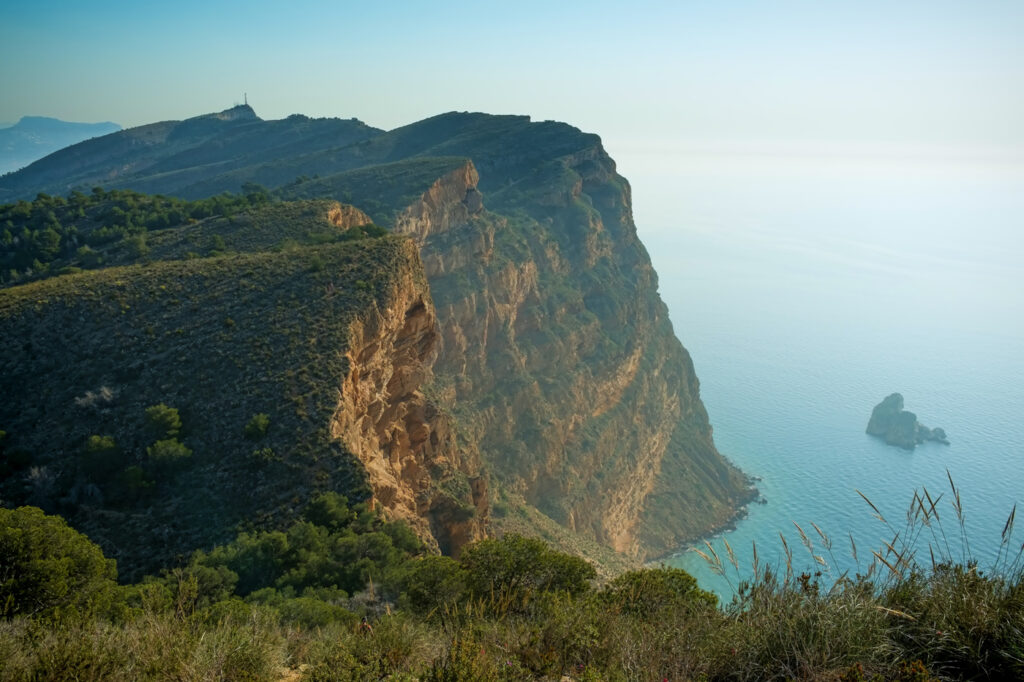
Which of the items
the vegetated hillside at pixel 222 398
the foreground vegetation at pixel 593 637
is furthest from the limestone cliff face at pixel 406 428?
the foreground vegetation at pixel 593 637

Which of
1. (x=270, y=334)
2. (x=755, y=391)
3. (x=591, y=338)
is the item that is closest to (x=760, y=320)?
(x=755, y=391)

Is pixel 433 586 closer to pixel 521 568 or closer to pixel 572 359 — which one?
pixel 521 568

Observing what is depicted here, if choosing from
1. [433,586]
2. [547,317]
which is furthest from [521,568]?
[547,317]

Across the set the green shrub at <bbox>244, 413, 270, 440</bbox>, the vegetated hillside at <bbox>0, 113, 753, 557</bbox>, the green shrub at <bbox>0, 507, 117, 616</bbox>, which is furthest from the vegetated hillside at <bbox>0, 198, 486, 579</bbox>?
the vegetated hillside at <bbox>0, 113, 753, 557</bbox>

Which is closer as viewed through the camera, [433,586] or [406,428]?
[433,586]

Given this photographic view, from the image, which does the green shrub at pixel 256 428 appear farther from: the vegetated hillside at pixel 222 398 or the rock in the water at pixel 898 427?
the rock in the water at pixel 898 427
